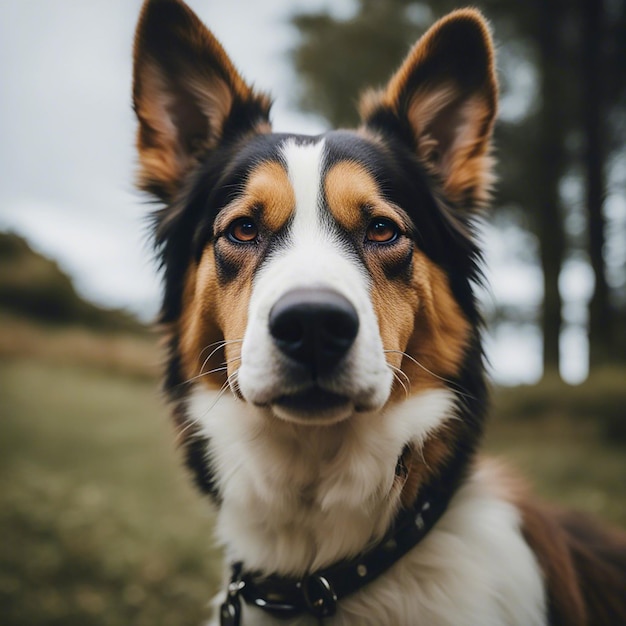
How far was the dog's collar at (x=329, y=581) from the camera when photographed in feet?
6.61

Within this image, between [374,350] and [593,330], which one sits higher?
[374,350]

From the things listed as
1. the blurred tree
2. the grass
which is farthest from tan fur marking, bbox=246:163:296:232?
the blurred tree

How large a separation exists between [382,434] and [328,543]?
0.48 m

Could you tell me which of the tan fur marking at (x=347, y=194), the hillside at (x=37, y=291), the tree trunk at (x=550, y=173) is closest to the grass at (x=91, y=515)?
the hillside at (x=37, y=291)

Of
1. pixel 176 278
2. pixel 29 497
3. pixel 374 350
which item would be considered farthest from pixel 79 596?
pixel 374 350

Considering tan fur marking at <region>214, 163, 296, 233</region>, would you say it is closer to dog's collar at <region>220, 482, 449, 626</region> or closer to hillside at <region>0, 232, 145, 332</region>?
dog's collar at <region>220, 482, 449, 626</region>

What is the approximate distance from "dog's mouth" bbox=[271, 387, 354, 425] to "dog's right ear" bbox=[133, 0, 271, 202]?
1586 millimetres

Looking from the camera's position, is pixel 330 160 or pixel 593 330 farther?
pixel 593 330

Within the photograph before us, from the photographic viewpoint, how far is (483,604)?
6.72ft

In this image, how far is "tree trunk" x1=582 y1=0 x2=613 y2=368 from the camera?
8.40 meters

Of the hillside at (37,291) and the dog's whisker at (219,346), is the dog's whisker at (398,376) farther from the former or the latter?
the hillside at (37,291)

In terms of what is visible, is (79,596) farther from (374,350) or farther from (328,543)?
(374,350)

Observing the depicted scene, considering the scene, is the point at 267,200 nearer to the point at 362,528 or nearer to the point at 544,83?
the point at 362,528

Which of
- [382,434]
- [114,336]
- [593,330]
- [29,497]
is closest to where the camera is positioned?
[382,434]
